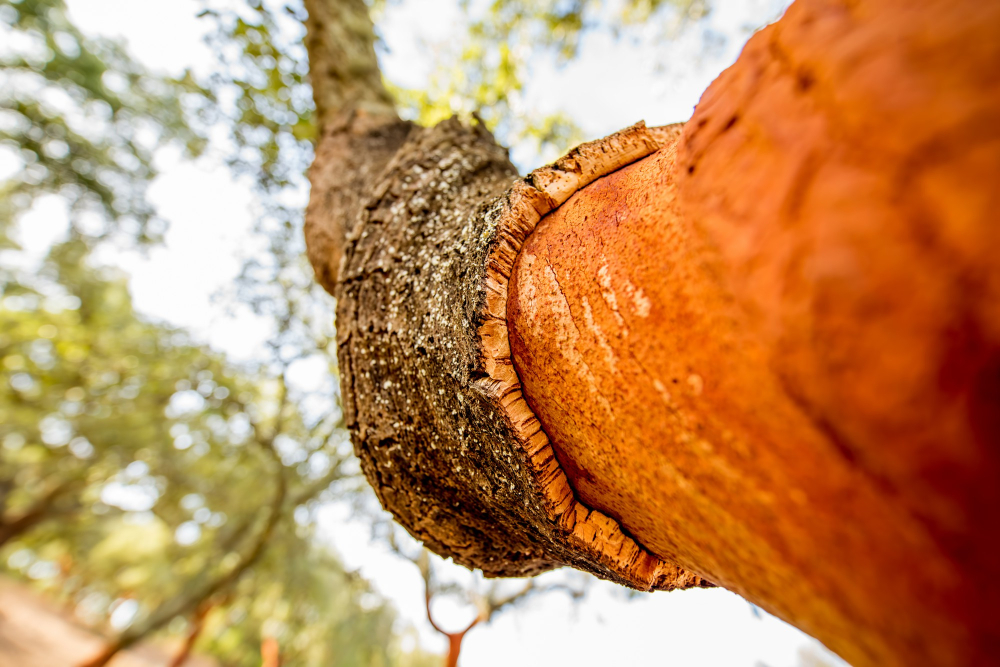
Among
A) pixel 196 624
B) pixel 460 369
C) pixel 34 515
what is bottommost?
pixel 34 515

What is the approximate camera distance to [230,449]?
920 centimetres

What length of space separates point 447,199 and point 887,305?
4.26 ft

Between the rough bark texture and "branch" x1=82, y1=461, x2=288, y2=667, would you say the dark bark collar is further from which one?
"branch" x1=82, y1=461, x2=288, y2=667

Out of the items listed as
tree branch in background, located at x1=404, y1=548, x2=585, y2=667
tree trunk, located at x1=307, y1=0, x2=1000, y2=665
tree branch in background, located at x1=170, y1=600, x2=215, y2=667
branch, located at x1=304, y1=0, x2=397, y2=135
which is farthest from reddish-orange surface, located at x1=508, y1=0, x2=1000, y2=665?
tree branch in background, located at x1=170, y1=600, x2=215, y2=667

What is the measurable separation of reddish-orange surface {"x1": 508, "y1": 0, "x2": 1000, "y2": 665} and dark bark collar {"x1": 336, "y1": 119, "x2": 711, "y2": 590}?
350 millimetres

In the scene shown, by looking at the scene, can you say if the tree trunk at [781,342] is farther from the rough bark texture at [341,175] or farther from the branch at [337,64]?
the branch at [337,64]

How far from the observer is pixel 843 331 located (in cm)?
44

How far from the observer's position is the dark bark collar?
40.3 inches

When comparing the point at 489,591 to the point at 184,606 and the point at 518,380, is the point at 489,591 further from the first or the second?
the point at 518,380

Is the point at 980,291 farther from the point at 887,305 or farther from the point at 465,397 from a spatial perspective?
the point at 465,397

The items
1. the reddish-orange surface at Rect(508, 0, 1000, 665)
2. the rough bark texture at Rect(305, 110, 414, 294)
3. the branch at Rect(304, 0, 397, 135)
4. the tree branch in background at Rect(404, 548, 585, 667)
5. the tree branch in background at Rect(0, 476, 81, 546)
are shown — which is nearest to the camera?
the reddish-orange surface at Rect(508, 0, 1000, 665)

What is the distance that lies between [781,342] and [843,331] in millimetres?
63

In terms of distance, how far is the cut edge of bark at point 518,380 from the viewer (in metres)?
1.01

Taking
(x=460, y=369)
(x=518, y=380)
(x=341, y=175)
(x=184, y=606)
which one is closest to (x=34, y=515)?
(x=184, y=606)
